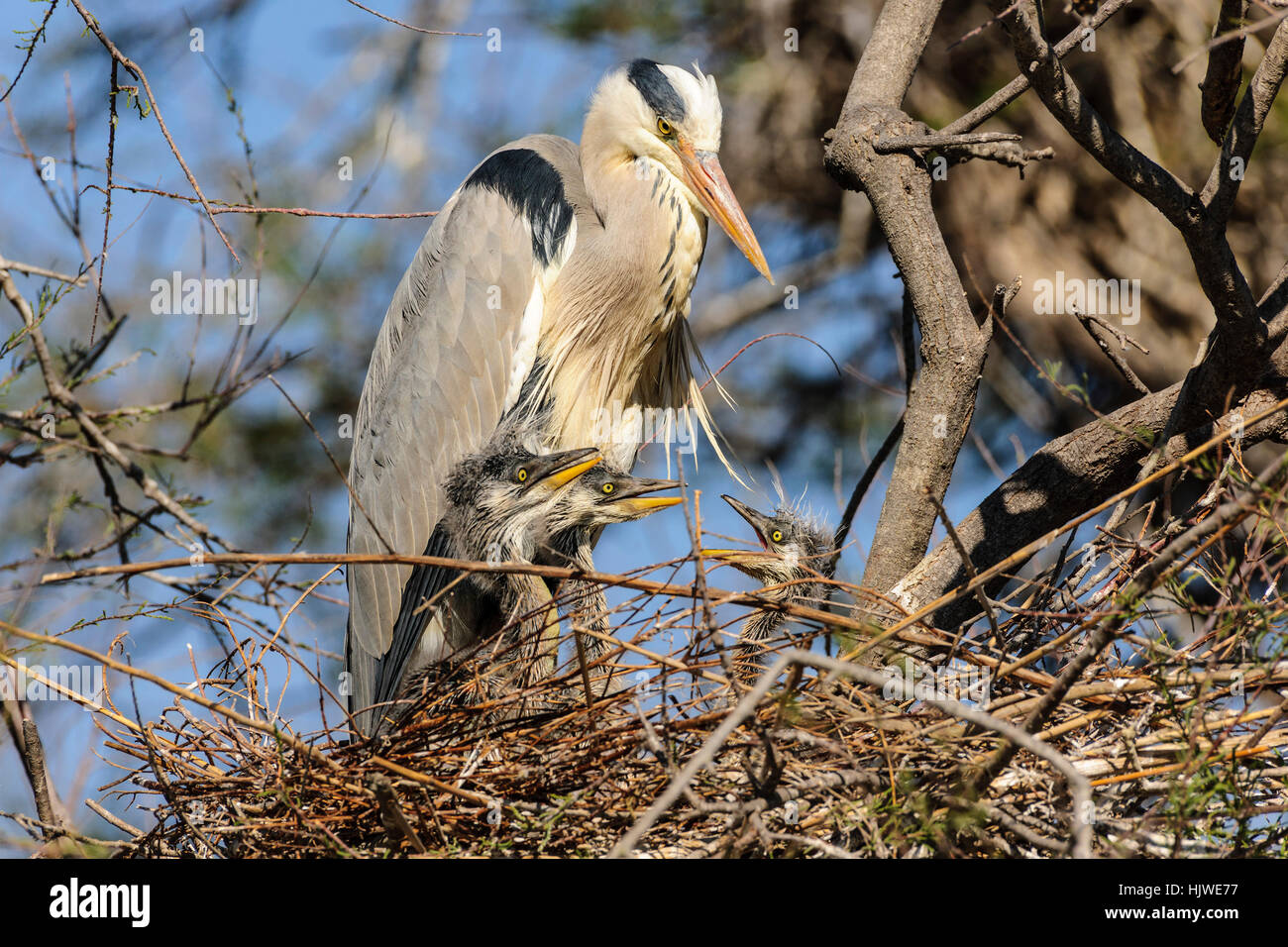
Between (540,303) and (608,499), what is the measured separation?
0.77m

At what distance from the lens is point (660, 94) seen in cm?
329

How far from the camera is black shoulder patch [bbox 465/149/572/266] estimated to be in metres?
3.33

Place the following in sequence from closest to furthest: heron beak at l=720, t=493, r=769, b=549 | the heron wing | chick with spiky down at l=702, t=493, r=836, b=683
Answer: chick with spiky down at l=702, t=493, r=836, b=683 → heron beak at l=720, t=493, r=769, b=549 → the heron wing

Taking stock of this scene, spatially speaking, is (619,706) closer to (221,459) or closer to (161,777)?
(161,777)

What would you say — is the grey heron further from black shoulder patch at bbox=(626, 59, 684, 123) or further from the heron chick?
the heron chick

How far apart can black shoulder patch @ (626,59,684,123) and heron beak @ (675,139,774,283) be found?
0.08m

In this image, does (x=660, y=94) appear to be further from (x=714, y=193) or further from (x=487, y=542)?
(x=487, y=542)

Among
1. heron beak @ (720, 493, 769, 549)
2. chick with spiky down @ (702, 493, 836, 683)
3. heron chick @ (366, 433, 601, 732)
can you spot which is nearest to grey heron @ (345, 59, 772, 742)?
heron chick @ (366, 433, 601, 732)

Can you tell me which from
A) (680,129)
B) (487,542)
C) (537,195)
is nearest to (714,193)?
(680,129)

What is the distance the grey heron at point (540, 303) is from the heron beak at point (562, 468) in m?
0.41

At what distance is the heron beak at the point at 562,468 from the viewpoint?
9.08 ft

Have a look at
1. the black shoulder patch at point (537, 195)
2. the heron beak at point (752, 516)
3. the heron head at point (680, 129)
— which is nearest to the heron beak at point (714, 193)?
the heron head at point (680, 129)

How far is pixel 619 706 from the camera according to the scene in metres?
2.17
